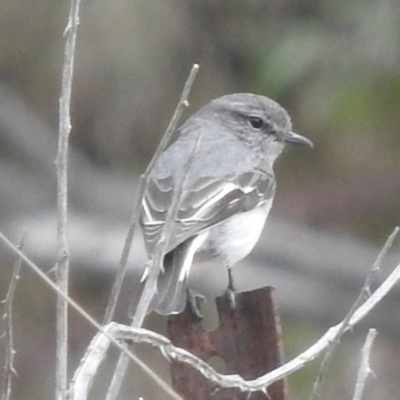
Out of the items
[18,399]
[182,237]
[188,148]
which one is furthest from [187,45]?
[182,237]

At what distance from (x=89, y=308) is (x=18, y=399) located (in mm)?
625

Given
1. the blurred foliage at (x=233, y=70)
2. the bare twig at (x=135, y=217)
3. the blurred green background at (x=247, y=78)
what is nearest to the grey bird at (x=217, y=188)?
the bare twig at (x=135, y=217)

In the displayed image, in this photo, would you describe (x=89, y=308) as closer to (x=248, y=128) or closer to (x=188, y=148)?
(x=248, y=128)

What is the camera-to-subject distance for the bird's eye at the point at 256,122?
5.77 meters

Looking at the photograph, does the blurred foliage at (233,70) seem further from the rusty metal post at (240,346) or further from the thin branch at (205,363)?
the thin branch at (205,363)

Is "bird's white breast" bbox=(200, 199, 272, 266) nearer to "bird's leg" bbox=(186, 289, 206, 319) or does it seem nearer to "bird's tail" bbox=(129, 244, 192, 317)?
"bird's tail" bbox=(129, 244, 192, 317)

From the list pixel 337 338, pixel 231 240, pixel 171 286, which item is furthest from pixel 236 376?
pixel 231 240

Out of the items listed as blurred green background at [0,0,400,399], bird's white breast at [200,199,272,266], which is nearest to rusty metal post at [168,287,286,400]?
bird's white breast at [200,199,272,266]

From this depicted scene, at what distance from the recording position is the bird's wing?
15.1 ft

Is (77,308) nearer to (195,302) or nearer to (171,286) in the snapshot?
(195,302)

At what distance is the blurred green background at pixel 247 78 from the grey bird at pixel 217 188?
177 cm

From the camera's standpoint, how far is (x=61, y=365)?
311 cm

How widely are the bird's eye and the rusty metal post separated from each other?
234cm

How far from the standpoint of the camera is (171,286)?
4.24m
